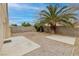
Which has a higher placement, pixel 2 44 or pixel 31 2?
pixel 31 2

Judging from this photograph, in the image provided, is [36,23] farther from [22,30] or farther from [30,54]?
[30,54]

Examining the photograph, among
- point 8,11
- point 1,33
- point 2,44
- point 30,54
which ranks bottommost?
point 30,54

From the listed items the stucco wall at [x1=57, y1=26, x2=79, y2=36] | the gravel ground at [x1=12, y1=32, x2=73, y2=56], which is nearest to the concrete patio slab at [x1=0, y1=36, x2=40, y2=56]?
the gravel ground at [x1=12, y1=32, x2=73, y2=56]

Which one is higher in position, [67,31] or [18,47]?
[67,31]

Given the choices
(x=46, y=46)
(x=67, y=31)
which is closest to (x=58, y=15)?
(x=67, y=31)

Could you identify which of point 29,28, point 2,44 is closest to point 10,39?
point 2,44

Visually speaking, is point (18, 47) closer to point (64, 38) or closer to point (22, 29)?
point (22, 29)
